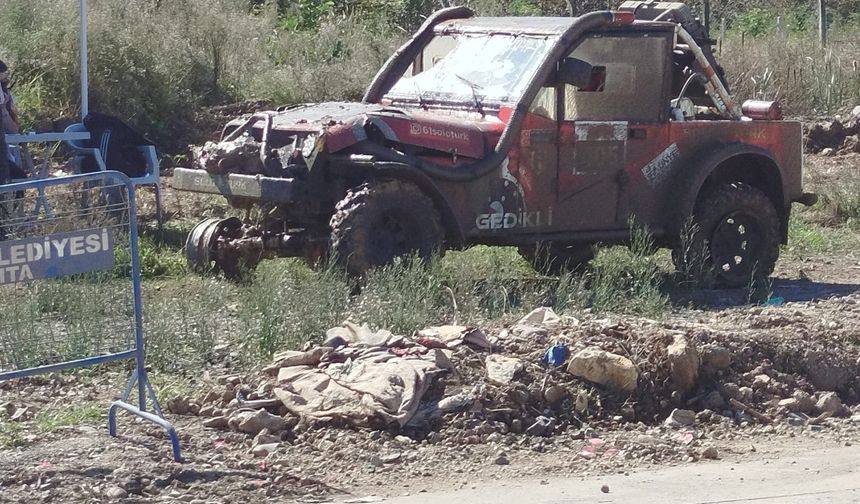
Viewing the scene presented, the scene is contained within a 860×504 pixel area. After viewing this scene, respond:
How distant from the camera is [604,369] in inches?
281

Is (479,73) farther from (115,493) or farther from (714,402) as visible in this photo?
(115,493)

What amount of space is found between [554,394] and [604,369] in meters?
0.31

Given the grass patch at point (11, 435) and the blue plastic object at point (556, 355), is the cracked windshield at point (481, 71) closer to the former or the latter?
the blue plastic object at point (556, 355)

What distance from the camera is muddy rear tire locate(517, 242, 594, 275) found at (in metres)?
11.0

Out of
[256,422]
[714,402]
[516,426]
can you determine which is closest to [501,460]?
[516,426]

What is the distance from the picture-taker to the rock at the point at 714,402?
23.7 ft

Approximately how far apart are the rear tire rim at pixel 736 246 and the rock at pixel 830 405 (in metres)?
3.58

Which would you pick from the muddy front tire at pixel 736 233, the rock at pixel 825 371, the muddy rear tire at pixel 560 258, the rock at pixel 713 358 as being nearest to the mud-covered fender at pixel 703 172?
the muddy front tire at pixel 736 233

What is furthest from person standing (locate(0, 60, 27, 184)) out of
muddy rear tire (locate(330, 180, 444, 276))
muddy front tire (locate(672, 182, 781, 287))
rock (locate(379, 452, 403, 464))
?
rock (locate(379, 452, 403, 464))

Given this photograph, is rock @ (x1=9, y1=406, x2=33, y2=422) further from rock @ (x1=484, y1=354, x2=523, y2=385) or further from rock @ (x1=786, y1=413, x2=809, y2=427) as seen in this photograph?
rock @ (x1=786, y1=413, x2=809, y2=427)

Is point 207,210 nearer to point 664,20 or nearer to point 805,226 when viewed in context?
point 664,20

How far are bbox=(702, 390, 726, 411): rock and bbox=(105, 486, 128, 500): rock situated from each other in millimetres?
3070

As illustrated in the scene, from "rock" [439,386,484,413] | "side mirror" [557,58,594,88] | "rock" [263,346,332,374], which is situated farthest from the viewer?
"side mirror" [557,58,594,88]

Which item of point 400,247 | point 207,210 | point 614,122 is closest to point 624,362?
point 400,247
